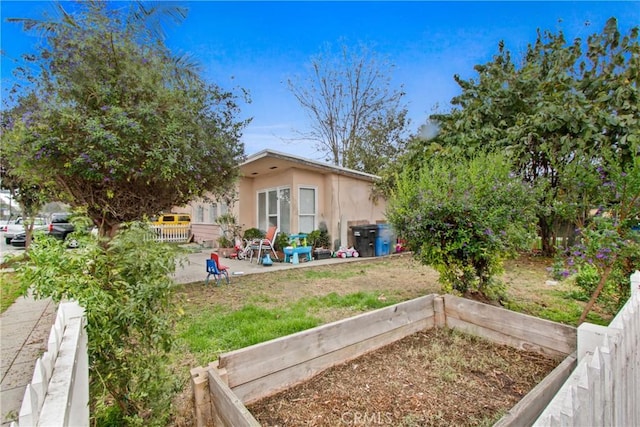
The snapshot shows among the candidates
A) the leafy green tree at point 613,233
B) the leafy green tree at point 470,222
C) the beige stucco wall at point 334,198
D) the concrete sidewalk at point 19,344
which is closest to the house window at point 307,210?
the beige stucco wall at point 334,198

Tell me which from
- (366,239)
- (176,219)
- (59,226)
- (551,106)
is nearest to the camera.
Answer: (551,106)

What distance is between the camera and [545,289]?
5.37m

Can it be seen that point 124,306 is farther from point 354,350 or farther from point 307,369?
point 354,350

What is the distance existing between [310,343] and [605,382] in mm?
1704

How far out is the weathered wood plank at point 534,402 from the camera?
1.43 m

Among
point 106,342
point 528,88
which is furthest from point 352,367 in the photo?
point 528,88

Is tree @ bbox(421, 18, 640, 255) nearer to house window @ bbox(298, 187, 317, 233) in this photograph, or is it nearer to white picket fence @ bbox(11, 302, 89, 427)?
house window @ bbox(298, 187, 317, 233)

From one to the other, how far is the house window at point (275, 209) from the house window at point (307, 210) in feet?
1.48

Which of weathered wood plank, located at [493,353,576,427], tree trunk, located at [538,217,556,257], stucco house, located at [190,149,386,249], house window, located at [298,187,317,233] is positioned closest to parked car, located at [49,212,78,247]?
stucco house, located at [190,149,386,249]

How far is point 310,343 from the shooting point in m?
2.31

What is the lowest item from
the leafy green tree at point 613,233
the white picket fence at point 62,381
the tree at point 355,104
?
the white picket fence at point 62,381

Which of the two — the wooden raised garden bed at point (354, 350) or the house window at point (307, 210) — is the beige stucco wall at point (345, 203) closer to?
the house window at point (307, 210)

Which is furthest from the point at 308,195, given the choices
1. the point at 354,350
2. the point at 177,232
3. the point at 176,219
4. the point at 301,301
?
the point at 176,219

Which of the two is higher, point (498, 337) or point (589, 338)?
point (589, 338)
